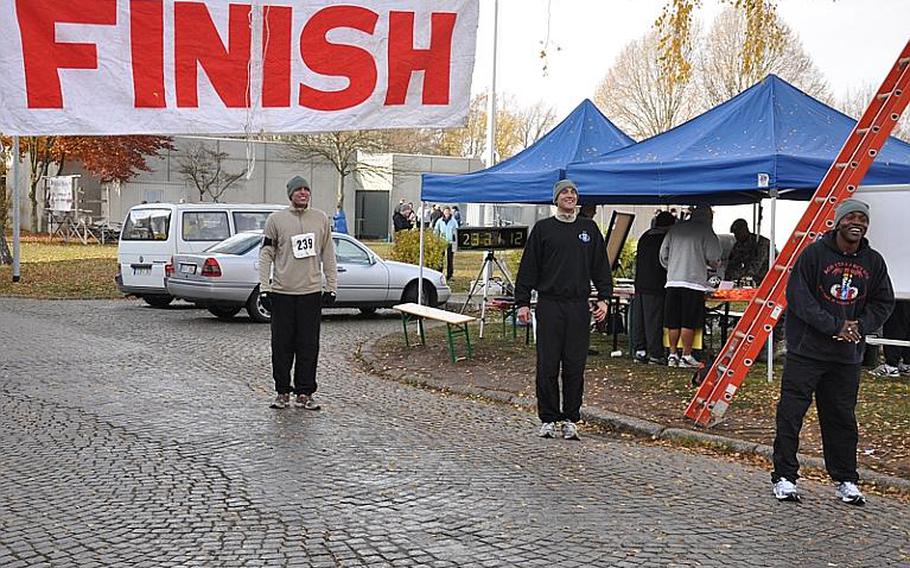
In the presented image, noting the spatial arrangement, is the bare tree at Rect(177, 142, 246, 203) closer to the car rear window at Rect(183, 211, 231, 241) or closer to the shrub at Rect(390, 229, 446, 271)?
the shrub at Rect(390, 229, 446, 271)

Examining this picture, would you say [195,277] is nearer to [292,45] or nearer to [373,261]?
[373,261]

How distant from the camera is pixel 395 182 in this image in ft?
195

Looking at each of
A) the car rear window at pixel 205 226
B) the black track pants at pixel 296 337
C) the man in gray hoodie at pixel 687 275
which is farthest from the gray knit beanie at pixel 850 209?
the car rear window at pixel 205 226

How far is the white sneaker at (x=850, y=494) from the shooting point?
718cm

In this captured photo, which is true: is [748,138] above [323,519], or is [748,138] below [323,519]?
above

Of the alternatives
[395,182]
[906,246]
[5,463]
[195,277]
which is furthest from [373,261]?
[395,182]

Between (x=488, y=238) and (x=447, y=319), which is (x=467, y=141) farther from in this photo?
(x=447, y=319)

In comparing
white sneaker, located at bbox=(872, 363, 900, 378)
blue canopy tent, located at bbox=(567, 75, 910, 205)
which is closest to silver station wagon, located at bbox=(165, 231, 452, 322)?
blue canopy tent, located at bbox=(567, 75, 910, 205)

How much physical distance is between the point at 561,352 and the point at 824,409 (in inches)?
93.9

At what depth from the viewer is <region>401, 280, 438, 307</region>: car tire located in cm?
1991

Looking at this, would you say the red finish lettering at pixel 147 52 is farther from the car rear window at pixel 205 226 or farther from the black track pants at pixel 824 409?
the car rear window at pixel 205 226

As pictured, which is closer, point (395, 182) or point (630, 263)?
point (630, 263)

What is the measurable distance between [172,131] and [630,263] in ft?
59.4

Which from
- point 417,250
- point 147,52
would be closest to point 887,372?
point 147,52
